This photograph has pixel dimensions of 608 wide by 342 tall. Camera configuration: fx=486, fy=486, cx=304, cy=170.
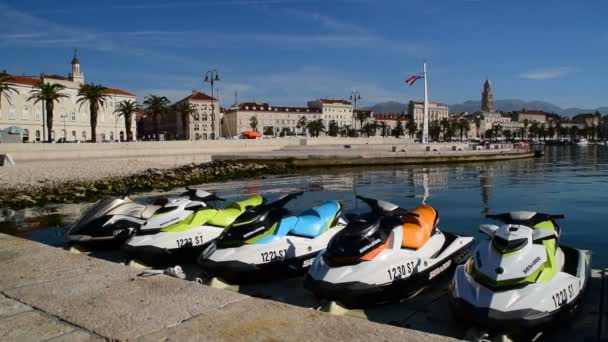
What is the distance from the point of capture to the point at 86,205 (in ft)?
61.7

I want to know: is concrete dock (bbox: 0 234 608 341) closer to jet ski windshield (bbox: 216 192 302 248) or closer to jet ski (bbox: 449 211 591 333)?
jet ski (bbox: 449 211 591 333)

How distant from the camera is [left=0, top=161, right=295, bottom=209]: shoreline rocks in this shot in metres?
19.9

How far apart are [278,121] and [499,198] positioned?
464 feet

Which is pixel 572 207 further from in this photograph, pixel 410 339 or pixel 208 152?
pixel 208 152

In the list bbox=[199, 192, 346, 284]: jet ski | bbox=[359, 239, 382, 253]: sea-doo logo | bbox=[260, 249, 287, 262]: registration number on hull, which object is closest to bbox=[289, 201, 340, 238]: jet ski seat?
bbox=[199, 192, 346, 284]: jet ski

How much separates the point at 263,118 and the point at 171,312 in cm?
15419

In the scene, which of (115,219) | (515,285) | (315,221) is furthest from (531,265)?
(115,219)

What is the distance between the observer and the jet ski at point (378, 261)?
5.65m

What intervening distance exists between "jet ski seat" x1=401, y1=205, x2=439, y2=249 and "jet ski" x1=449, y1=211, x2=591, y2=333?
95 centimetres

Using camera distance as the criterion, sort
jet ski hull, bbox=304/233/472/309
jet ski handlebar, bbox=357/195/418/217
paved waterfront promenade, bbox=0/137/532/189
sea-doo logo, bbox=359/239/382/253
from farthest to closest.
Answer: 1. paved waterfront promenade, bbox=0/137/532/189
2. jet ski handlebar, bbox=357/195/418/217
3. sea-doo logo, bbox=359/239/382/253
4. jet ski hull, bbox=304/233/472/309

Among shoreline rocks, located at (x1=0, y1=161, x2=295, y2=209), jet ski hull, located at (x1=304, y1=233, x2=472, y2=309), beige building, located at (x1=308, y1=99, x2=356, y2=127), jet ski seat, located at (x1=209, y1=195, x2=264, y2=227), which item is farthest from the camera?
beige building, located at (x1=308, y1=99, x2=356, y2=127)

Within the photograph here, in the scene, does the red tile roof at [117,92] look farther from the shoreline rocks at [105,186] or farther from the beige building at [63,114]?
the shoreline rocks at [105,186]

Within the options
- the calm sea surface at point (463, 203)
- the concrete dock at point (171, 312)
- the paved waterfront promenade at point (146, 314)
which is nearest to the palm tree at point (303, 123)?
the calm sea surface at point (463, 203)

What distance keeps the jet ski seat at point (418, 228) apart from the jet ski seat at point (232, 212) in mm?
2750
